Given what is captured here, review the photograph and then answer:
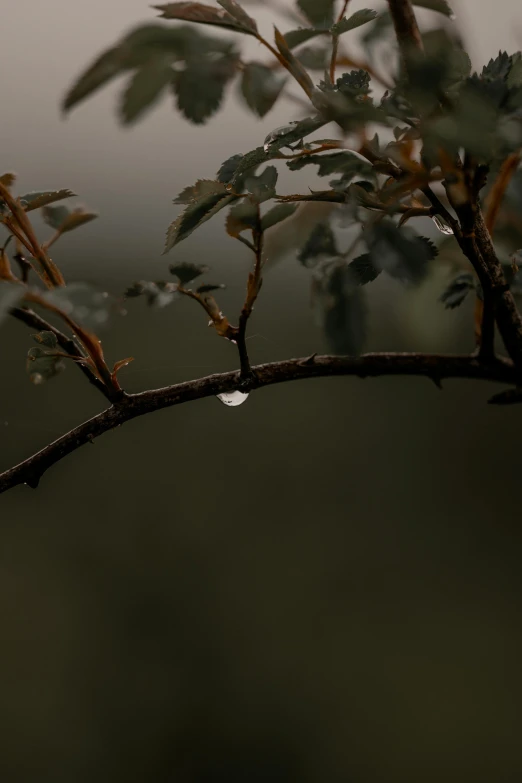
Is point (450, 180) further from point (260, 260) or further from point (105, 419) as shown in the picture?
Answer: point (105, 419)

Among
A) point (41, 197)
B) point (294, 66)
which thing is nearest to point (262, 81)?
point (294, 66)

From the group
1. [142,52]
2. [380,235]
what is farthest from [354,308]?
[142,52]

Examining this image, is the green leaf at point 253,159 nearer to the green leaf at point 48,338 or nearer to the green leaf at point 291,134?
the green leaf at point 291,134

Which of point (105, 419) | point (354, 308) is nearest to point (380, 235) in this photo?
point (354, 308)

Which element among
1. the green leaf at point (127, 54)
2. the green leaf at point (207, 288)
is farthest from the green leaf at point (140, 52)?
the green leaf at point (207, 288)

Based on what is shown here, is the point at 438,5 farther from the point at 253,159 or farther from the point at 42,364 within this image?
the point at 42,364

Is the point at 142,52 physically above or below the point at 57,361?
above
